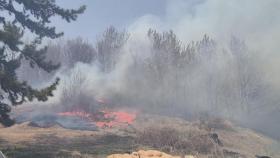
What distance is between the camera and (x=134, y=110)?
58281mm

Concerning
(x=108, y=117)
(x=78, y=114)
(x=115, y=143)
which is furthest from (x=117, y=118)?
(x=115, y=143)

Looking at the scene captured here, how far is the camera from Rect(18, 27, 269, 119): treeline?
64625 mm

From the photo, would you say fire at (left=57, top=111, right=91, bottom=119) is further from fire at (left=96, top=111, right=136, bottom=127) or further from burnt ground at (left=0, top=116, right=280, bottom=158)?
burnt ground at (left=0, top=116, right=280, bottom=158)

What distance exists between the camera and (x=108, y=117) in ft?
163

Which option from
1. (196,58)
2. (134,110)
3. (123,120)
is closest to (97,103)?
(134,110)

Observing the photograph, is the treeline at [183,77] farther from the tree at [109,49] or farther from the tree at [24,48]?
the tree at [24,48]

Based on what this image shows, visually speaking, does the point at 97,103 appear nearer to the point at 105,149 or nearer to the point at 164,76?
the point at 164,76

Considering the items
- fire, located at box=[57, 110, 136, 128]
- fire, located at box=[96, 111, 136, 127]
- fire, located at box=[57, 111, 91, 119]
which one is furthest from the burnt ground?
fire, located at box=[57, 111, 91, 119]

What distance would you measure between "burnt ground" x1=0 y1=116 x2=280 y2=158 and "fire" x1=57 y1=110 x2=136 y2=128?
124 inches

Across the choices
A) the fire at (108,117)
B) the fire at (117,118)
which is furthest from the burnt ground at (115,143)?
the fire at (108,117)

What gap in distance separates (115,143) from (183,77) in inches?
1377

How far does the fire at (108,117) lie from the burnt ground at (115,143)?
3143 millimetres

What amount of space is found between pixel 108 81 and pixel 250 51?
2404 centimetres

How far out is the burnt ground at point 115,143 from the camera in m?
27.2
